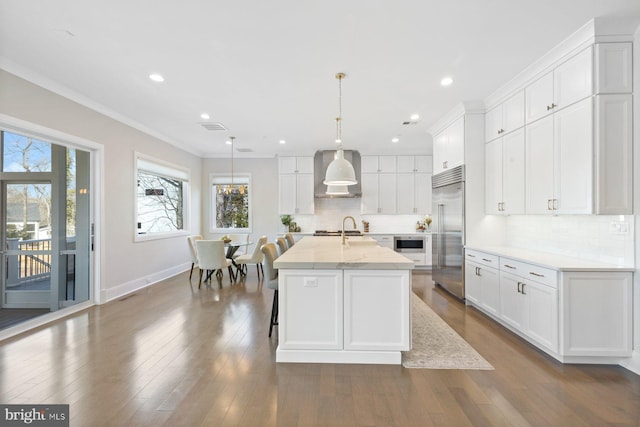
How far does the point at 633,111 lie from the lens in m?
2.54

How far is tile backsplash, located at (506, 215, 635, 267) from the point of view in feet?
8.68

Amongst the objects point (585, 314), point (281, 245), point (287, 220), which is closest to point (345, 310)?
point (281, 245)

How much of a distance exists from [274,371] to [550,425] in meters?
1.88

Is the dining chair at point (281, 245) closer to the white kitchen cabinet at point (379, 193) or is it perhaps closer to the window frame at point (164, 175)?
the window frame at point (164, 175)

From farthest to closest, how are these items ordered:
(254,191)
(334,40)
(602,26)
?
1. (254,191)
2. (334,40)
3. (602,26)

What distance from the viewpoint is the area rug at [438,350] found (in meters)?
2.63

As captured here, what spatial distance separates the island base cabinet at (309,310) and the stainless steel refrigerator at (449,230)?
2.58 m

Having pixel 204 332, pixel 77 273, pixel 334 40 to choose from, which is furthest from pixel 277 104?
pixel 77 273


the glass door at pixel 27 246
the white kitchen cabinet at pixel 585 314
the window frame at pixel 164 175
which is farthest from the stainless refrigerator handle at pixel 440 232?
the glass door at pixel 27 246

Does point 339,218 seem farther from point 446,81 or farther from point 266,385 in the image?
point 266,385

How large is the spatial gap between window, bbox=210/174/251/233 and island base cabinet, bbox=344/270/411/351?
5.59 meters

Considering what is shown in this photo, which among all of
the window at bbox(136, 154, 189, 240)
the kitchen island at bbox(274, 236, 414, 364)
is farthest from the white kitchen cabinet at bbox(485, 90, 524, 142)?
the window at bbox(136, 154, 189, 240)

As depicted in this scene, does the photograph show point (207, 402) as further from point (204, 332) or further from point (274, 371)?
point (204, 332)

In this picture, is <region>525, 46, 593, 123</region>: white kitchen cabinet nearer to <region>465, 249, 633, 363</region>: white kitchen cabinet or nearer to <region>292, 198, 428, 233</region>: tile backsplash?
<region>465, 249, 633, 363</region>: white kitchen cabinet
